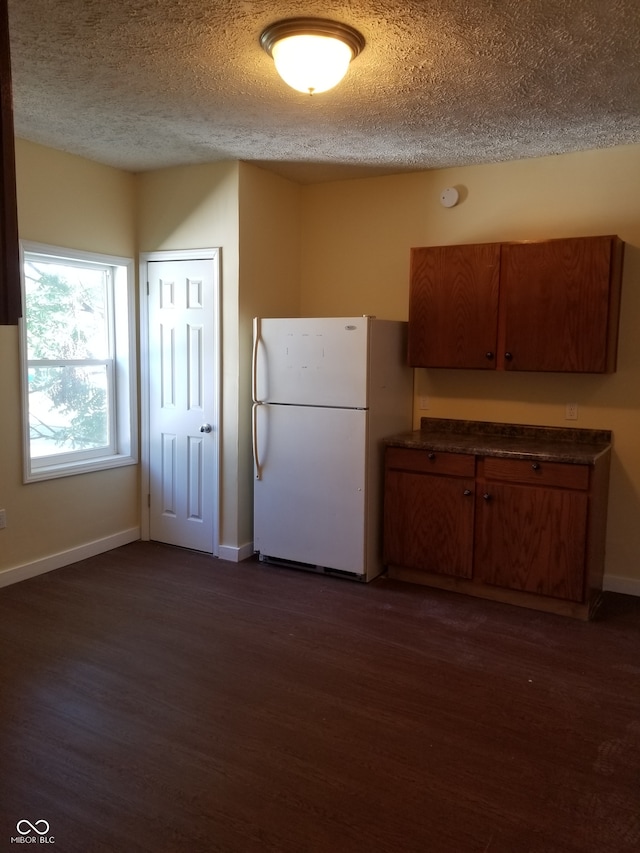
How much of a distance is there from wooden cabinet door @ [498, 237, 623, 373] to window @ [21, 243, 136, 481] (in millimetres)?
2529

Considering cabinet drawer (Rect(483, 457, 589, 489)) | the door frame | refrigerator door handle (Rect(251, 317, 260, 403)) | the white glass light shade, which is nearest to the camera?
the white glass light shade

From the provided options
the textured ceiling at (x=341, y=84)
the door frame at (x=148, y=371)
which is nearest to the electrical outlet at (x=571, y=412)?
the textured ceiling at (x=341, y=84)

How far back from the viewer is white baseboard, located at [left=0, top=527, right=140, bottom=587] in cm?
383

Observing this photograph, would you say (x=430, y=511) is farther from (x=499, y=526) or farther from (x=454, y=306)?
(x=454, y=306)

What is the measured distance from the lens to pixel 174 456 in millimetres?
4508

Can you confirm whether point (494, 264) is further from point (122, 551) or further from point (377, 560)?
point (122, 551)

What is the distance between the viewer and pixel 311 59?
236 centimetres

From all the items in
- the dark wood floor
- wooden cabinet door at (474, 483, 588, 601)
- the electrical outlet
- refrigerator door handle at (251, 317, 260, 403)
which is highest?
refrigerator door handle at (251, 317, 260, 403)

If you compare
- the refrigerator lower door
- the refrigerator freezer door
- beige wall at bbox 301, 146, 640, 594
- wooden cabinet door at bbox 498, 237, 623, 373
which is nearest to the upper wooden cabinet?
wooden cabinet door at bbox 498, 237, 623, 373

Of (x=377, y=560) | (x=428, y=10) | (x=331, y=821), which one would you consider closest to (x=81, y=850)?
(x=331, y=821)

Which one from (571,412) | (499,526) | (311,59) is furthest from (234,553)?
(311,59)

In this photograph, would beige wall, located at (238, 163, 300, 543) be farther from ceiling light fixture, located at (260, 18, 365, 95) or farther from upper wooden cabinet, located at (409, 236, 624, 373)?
ceiling light fixture, located at (260, 18, 365, 95)

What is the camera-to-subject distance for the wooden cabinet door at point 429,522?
3.70 meters

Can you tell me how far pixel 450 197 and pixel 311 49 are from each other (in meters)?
2.01
